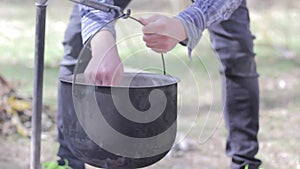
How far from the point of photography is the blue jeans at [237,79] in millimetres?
1949

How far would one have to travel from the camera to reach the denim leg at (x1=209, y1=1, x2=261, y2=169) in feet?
6.39

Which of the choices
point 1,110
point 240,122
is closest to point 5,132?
point 1,110

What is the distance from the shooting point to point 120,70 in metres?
1.50

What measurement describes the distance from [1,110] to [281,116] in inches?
50.7

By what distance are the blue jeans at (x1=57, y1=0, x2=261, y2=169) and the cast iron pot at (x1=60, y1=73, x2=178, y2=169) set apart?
0.54m

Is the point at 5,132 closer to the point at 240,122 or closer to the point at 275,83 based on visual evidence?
the point at 240,122

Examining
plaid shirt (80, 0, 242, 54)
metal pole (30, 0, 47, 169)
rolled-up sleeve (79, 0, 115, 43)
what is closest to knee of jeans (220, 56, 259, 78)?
plaid shirt (80, 0, 242, 54)

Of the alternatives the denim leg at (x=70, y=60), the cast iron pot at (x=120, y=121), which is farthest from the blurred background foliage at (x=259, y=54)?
the denim leg at (x=70, y=60)

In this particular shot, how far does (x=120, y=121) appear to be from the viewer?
4.43 feet

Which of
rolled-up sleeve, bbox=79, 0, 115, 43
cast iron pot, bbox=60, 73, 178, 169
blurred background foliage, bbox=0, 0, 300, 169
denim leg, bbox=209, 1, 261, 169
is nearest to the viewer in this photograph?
cast iron pot, bbox=60, 73, 178, 169

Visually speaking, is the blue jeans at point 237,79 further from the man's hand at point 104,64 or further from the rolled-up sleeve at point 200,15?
the man's hand at point 104,64

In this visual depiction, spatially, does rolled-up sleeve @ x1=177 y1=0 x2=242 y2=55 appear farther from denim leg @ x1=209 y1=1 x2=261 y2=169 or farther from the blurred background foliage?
denim leg @ x1=209 y1=1 x2=261 y2=169

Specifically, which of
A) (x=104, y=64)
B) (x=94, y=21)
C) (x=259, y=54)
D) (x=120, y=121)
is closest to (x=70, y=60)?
(x=94, y=21)

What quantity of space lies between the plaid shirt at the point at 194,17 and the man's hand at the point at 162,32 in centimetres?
3
